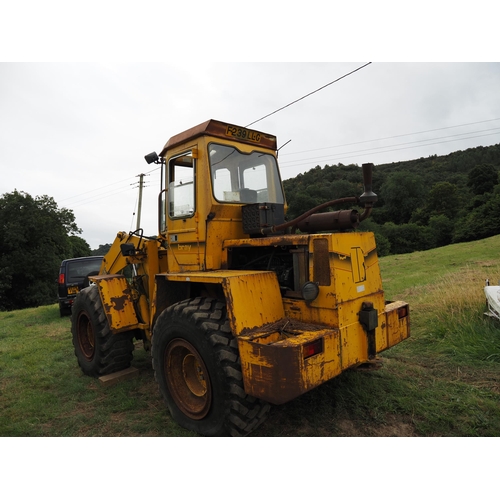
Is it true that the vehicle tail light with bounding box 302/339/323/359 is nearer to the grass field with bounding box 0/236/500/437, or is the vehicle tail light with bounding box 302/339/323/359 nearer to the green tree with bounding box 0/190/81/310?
the grass field with bounding box 0/236/500/437

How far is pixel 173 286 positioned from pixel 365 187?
2302 mm

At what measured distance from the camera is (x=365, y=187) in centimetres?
325

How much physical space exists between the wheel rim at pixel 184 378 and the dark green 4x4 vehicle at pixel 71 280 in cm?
769

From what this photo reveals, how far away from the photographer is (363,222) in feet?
50.3

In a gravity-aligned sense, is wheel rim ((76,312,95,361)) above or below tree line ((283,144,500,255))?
below

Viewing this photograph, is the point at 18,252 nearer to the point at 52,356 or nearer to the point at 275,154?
the point at 52,356

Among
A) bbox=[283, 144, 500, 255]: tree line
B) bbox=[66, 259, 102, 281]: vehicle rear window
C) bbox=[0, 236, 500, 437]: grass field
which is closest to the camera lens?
bbox=[0, 236, 500, 437]: grass field

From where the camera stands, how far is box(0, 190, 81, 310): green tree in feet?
88.2

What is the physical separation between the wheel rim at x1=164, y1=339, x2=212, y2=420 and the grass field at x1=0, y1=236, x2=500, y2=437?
0.77ft

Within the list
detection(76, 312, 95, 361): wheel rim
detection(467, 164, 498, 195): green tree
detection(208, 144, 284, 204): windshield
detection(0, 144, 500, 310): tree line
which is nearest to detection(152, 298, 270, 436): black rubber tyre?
detection(208, 144, 284, 204): windshield

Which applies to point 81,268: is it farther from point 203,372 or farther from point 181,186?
point 203,372

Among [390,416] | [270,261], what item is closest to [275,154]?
[270,261]

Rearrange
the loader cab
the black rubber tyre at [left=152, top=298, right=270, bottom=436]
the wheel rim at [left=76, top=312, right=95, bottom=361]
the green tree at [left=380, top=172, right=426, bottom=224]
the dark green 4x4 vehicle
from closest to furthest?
1. the black rubber tyre at [left=152, top=298, right=270, bottom=436]
2. the loader cab
3. the wheel rim at [left=76, top=312, right=95, bottom=361]
4. the dark green 4x4 vehicle
5. the green tree at [left=380, top=172, right=426, bottom=224]

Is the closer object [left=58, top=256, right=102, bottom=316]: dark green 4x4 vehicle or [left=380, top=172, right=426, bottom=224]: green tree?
[left=58, top=256, right=102, bottom=316]: dark green 4x4 vehicle
